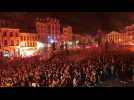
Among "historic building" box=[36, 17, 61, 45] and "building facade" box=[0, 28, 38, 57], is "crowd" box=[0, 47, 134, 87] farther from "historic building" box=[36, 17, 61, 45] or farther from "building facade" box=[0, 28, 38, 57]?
"historic building" box=[36, 17, 61, 45]

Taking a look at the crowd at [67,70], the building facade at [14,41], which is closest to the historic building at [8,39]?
the building facade at [14,41]

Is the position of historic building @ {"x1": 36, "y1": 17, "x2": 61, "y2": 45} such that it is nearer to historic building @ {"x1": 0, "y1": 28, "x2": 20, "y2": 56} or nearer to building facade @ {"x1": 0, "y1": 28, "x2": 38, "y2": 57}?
building facade @ {"x1": 0, "y1": 28, "x2": 38, "y2": 57}

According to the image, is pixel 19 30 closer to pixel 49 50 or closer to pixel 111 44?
pixel 49 50

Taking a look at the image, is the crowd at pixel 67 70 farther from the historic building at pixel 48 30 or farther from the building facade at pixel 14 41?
the historic building at pixel 48 30

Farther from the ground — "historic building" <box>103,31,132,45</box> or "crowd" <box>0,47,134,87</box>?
"historic building" <box>103,31,132,45</box>

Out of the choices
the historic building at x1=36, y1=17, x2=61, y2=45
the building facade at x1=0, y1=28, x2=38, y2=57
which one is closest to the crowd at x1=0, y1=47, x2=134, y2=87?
the building facade at x1=0, y1=28, x2=38, y2=57

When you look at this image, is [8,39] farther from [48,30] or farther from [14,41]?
[48,30]
